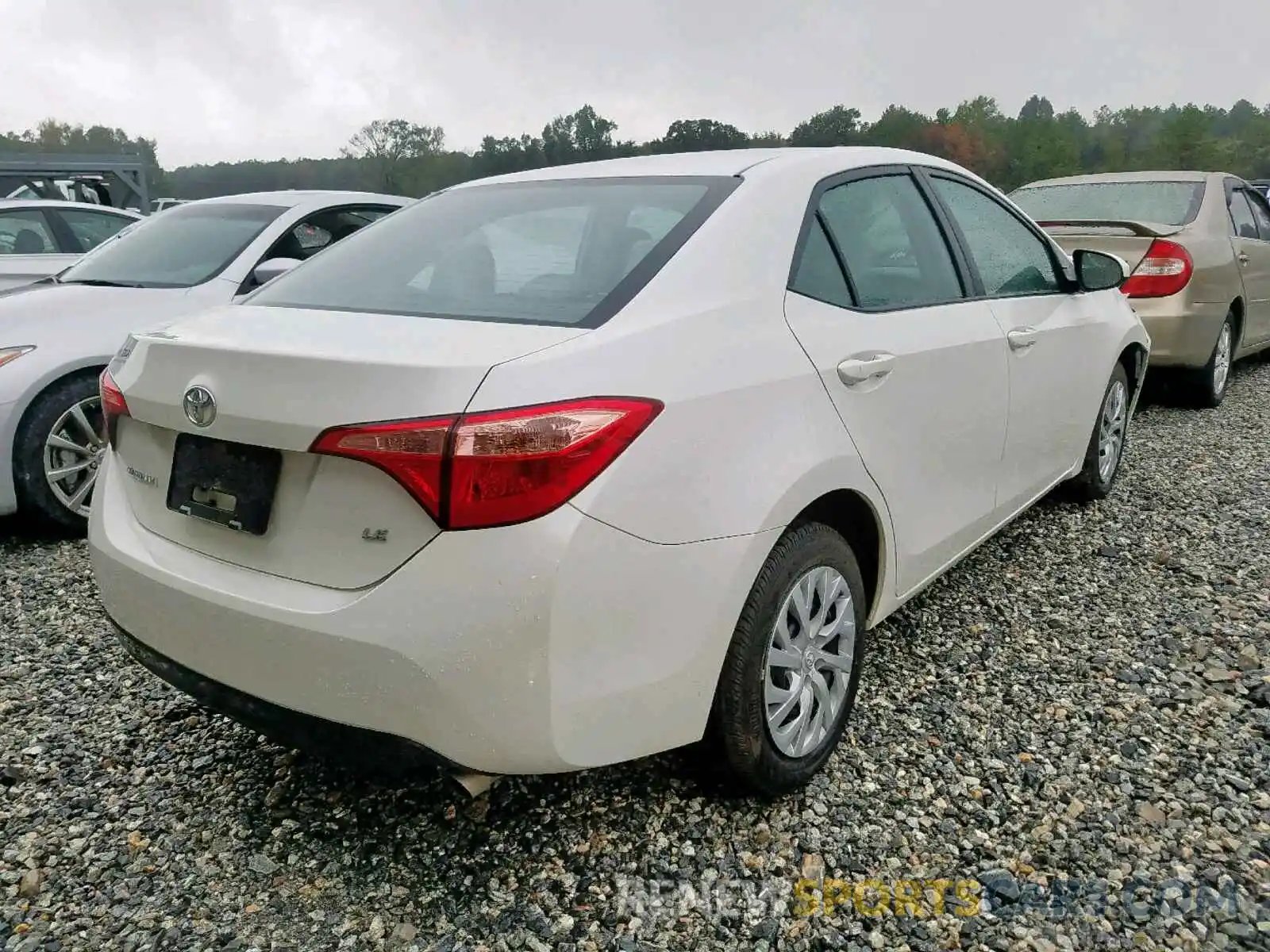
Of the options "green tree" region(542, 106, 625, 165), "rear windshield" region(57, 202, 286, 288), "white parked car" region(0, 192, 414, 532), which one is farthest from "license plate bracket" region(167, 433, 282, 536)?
"green tree" region(542, 106, 625, 165)

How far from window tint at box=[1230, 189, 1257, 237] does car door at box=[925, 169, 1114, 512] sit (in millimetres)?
4055

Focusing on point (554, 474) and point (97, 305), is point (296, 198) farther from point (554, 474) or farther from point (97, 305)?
point (554, 474)

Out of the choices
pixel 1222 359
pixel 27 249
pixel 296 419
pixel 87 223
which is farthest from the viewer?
pixel 87 223

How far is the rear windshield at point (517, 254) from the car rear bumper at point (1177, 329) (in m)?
5.15

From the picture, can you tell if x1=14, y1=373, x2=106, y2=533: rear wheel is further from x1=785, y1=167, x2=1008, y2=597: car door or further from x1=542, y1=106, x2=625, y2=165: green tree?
x1=542, y1=106, x2=625, y2=165: green tree

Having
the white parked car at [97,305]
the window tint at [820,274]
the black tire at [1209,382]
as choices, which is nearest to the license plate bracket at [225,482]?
the window tint at [820,274]

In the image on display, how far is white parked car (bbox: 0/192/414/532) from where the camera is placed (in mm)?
4199

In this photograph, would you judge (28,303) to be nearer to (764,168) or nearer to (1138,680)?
(764,168)

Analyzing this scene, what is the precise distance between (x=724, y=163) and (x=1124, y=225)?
16.2ft

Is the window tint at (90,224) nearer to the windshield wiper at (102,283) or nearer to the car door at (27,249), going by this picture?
the car door at (27,249)

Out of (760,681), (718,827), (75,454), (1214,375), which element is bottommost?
(718,827)

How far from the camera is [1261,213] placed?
25.8 ft

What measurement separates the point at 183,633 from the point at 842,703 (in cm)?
159

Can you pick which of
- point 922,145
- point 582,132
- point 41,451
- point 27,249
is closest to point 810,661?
point 41,451
